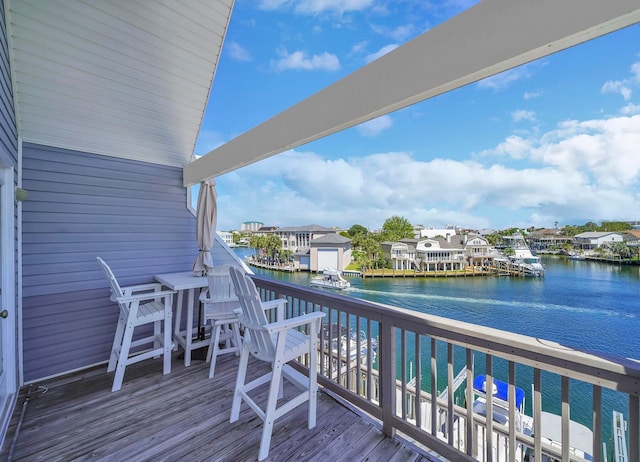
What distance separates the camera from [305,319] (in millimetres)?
2100

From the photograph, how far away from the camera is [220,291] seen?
3.12 m

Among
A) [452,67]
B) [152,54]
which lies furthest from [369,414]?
[152,54]

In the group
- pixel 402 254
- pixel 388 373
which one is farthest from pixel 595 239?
pixel 402 254

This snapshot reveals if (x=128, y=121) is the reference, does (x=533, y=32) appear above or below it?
below

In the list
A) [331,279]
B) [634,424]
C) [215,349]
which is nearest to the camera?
[634,424]

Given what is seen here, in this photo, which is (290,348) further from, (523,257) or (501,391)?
(501,391)

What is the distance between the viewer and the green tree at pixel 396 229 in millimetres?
12570

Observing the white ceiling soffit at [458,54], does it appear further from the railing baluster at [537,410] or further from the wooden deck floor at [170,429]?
the wooden deck floor at [170,429]

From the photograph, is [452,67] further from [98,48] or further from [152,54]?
[98,48]

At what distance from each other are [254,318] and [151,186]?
A: 2.87 m

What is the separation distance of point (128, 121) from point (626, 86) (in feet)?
18.9

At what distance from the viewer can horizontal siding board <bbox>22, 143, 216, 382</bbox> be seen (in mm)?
2994

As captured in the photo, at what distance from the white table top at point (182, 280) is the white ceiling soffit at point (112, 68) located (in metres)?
1.71

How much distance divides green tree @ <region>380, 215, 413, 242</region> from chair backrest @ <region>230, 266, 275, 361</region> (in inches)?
426
